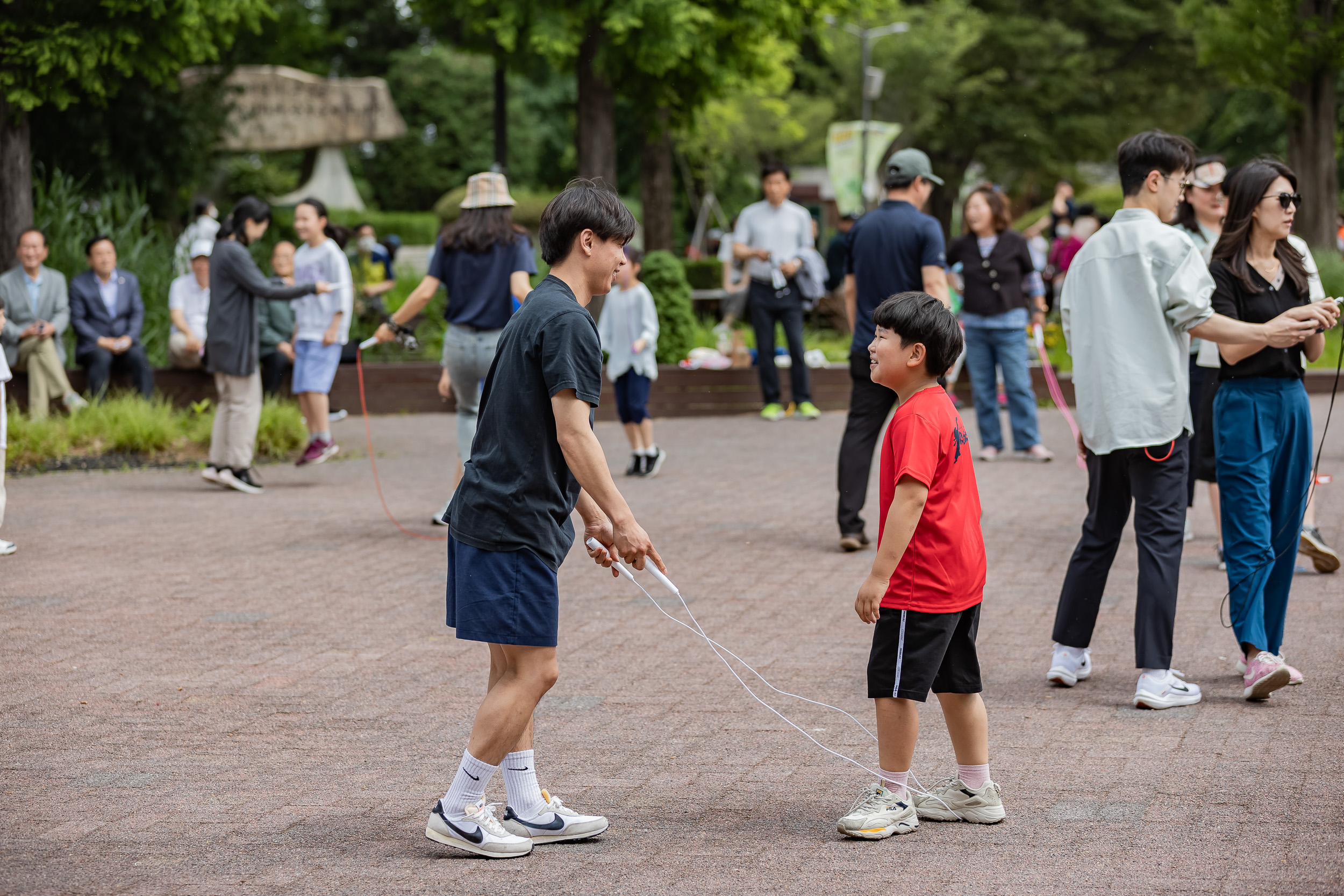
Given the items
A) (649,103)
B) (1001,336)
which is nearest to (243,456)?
(1001,336)

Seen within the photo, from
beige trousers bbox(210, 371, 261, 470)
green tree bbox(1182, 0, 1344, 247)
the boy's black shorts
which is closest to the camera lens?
the boy's black shorts

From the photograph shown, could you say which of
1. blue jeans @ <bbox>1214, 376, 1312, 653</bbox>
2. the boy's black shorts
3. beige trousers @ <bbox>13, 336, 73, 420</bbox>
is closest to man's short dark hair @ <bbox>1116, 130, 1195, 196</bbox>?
blue jeans @ <bbox>1214, 376, 1312, 653</bbox>

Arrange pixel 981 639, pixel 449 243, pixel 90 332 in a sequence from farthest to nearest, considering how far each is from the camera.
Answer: pixel 90 332 < pixel 449 243 < pixel 981 639

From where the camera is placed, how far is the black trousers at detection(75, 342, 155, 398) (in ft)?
43.8

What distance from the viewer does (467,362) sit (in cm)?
832

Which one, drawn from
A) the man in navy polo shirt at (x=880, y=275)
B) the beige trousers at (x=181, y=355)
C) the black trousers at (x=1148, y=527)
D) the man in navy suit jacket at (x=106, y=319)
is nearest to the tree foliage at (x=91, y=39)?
the man in navy suit jacket at (x=106, y=319)

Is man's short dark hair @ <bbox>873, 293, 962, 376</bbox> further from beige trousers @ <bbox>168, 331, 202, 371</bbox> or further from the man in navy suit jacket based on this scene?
beige trousers @ <bbox>168, 331, 202, 371</bbox>

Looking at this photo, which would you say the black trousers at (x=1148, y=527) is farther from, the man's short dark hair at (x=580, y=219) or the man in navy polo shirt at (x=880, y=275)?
the man in navy polo shirt at (x=880, y=275)

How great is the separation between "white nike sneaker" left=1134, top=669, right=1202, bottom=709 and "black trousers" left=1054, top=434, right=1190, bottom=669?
0.14ft

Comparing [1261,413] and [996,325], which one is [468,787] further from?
[996,325]

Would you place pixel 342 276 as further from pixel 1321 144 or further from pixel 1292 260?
pixel 1321 144

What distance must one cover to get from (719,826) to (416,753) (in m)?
1.17

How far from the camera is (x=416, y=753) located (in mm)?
4723

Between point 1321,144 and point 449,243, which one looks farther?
point 1321,144
